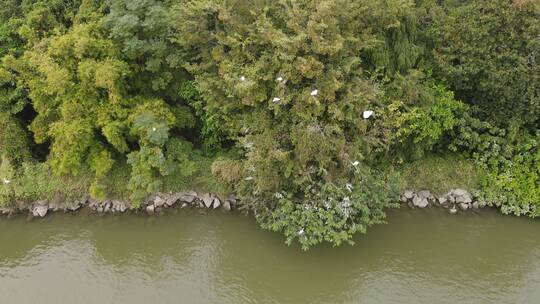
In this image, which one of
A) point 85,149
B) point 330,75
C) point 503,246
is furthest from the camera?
point 85,149

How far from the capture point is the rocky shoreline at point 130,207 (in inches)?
504

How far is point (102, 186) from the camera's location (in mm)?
12359

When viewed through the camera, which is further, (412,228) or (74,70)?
(412,228)

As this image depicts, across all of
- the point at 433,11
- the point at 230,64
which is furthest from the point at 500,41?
the point at 230,64

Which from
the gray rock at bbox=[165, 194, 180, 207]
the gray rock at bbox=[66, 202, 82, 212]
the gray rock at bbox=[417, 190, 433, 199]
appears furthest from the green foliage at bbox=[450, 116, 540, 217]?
the gray rock at bbox=[66, 202, 82, 212]

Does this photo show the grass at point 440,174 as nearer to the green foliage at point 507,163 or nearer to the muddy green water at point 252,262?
the green foliage at point 507,163

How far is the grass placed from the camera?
41.4 feet

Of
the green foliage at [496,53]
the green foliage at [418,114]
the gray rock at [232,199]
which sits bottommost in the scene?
the gray rock at [232,199]

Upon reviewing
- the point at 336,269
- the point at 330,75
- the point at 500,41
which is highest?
the point at 500,41

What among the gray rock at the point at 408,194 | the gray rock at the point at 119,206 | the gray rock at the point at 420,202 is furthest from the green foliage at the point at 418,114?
the gray rock at the point at 119,206

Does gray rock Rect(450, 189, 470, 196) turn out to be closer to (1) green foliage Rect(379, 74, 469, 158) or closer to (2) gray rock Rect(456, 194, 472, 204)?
(2) gray rock Rect(456, 194, 472, 204)

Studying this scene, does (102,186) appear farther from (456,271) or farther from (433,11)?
(433,11)

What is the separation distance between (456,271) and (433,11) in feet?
21.9

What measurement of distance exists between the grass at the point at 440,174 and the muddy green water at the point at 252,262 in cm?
76
